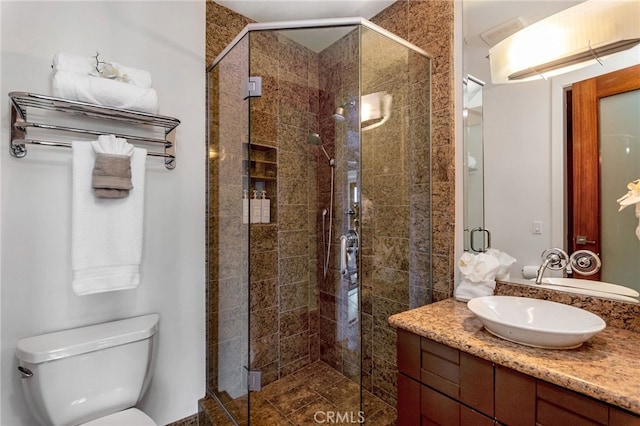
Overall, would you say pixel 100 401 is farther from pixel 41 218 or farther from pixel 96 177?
pixel 96 177

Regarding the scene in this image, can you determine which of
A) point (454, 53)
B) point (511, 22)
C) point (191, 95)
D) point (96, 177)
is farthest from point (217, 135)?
point (511, 22)

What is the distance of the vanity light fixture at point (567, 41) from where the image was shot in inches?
45.5

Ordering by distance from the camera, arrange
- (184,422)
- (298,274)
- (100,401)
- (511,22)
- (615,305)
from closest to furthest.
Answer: (615,305) → (100,401) → (511,22) → (184,422) → (298,274)

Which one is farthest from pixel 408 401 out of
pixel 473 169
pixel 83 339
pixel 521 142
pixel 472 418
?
pixel 83 339

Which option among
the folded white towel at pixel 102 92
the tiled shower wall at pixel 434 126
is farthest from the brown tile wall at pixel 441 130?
the folded white towel at pixel 102 92

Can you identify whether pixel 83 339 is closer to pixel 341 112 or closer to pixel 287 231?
pixel 287 231

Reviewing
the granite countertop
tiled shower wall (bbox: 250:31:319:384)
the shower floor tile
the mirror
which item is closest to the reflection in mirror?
the mirror

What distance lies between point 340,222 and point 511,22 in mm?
1333

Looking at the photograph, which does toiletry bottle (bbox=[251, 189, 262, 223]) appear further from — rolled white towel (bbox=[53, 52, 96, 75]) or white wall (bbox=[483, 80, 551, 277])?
white wall (bbox=[483, 80, 551, 277])

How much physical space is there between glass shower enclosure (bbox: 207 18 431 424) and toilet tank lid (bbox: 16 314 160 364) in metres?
0.48

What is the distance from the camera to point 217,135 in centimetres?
188

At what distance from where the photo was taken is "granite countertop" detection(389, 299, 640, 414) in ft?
2.47

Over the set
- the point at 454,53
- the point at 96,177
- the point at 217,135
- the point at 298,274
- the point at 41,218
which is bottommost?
the point at 298,274

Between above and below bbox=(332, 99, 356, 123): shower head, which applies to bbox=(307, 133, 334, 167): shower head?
below
